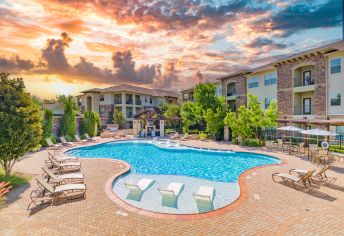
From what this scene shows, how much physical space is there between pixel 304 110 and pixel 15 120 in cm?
2766

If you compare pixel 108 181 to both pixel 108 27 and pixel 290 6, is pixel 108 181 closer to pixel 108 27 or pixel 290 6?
pixel 108 27

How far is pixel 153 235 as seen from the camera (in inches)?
243

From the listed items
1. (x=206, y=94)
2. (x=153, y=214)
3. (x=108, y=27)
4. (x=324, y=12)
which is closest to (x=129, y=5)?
(x=108, y=27)

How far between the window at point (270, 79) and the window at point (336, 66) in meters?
6.97

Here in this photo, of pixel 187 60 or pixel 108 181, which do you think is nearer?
pixel 108 181

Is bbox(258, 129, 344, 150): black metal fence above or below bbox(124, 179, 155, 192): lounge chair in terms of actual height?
above

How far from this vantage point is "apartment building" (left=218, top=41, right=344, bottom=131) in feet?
69.8

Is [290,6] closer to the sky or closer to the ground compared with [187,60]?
closer to the sky

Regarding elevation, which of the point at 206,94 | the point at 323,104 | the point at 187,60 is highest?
the point at 187,60

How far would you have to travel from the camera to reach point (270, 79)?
94.4 ft

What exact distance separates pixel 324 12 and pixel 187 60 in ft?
50.7

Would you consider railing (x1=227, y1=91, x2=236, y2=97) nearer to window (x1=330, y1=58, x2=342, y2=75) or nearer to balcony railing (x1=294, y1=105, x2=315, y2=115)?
balcony railing (x1=294, y1=105, x2=315, y2=115)

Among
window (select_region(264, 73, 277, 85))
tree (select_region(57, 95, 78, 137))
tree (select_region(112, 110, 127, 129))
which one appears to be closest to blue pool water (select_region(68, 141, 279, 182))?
tree (select_region(57, 95, 78, 137))

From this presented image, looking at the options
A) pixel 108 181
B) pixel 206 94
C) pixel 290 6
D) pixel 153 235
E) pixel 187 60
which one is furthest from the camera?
pixel 206 94
